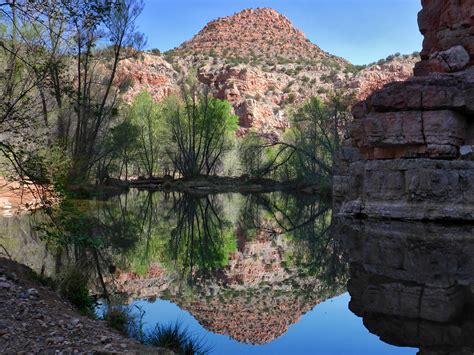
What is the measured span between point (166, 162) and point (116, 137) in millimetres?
19065

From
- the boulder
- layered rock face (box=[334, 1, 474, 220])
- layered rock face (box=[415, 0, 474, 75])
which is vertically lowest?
layered rock face (box=[334, 1, 474, 220])

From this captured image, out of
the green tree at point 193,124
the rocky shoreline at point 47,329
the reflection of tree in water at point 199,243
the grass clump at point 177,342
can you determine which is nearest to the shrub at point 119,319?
the rocky shoreline at point 47,329

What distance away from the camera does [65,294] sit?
245 inches

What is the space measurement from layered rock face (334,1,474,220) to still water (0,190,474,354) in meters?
1.03

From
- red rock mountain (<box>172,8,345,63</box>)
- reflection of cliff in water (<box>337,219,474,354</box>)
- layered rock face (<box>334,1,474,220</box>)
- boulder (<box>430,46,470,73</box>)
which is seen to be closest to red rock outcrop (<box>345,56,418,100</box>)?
red rock mountain (<box>172,8,345,63</box>)

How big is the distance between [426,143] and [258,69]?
8553 centimetres

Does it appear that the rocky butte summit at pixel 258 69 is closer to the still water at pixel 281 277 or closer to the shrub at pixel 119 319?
the still water at pixel 281 277

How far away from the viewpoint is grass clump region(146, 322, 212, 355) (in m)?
4.80

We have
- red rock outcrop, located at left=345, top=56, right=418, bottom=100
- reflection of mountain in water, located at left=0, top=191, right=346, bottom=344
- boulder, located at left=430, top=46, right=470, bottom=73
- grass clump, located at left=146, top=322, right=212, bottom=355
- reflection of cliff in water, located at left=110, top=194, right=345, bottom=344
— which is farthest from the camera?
red rock outcrop, located at left=345, top=56, right=418, bottom=100

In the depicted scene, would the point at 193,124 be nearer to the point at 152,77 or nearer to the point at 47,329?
the point at 47,329

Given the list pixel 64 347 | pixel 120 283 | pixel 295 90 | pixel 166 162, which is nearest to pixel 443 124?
pixel 120 283

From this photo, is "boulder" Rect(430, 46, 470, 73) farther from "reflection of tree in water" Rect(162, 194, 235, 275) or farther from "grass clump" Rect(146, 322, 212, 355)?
"grass clump" Rect(146, 322, 212, 355)

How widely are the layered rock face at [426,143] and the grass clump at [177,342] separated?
11820 millimetres

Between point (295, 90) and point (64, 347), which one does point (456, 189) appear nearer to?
point (64, 347)
